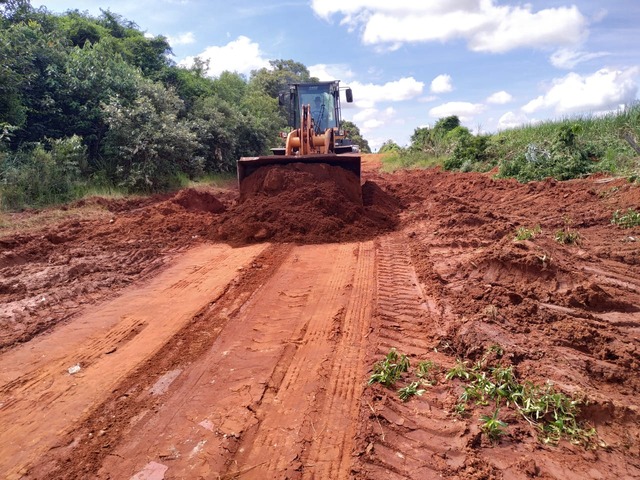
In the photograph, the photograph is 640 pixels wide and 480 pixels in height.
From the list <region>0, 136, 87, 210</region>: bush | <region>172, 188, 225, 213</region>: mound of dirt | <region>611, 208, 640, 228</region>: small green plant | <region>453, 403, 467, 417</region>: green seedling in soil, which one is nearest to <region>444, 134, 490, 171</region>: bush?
<region>611, 208, 640, 228</region>: small green plant

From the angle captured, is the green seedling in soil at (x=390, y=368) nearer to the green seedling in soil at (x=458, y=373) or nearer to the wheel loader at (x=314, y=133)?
the green seedling in soil at (x=458, y=373)

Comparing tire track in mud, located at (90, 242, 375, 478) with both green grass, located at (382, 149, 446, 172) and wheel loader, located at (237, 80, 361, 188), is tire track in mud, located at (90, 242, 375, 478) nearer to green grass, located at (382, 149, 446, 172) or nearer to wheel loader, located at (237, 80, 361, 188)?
wheel loader, located at (237, 80, 361, 188)

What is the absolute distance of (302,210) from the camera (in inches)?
368

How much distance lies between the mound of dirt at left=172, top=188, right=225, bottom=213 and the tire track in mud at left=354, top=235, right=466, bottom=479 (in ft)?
26.3

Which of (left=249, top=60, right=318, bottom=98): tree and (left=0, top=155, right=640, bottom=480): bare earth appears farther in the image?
(left=249, top=60, right=318, bottom=98): tree

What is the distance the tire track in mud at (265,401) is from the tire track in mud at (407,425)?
0.46 feet

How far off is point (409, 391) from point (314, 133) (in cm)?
968

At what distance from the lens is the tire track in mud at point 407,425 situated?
2.80 metres

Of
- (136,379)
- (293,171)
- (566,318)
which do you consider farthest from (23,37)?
(566,318)

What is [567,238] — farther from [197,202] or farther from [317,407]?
[197,202]

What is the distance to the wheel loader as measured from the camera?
35.1 feet

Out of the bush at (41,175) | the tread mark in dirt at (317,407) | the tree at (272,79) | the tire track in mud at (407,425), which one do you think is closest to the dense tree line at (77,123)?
the bush at (41,175)

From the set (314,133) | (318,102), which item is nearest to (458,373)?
(314,133)

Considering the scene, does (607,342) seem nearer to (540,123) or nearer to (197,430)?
(197,430)
